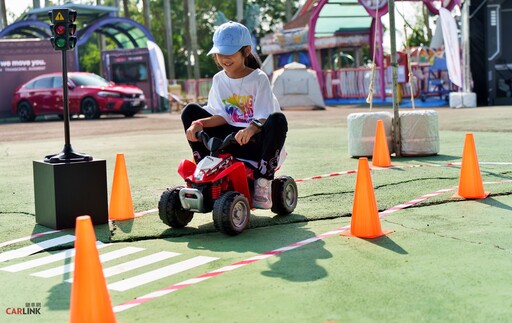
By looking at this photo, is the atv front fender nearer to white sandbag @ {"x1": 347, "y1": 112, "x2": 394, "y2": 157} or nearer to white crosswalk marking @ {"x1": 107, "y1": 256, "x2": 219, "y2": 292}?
white crosswalk marking @ {"x1": 107, "y1": 256, "x2": 219, "y2": 292}

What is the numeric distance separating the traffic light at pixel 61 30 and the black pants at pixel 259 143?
1076 mm

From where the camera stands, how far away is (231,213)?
215 inches

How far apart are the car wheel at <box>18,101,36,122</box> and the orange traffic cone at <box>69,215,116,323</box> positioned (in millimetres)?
25721

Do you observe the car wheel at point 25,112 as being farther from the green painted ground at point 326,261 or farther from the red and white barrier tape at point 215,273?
the red and white barrier tape at point 215,273

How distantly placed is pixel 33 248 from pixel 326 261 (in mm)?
2089

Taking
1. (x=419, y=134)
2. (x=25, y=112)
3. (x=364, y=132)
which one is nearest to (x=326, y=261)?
(x=364, y=132)

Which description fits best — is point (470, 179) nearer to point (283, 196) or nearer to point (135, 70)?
point (283, 196)


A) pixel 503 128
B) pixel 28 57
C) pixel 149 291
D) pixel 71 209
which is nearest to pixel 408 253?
pixel 149 291

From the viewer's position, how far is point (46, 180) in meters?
6.11

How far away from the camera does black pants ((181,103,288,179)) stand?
19.3ft

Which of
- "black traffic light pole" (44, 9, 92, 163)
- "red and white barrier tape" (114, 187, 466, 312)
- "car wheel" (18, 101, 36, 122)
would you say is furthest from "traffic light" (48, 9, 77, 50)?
"car wheel" (18, 101, 36, 122)

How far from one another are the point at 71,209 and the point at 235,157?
1332 mm

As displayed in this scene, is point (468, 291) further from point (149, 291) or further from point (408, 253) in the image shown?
point (149, 291)

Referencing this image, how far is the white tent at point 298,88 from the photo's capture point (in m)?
29.4
